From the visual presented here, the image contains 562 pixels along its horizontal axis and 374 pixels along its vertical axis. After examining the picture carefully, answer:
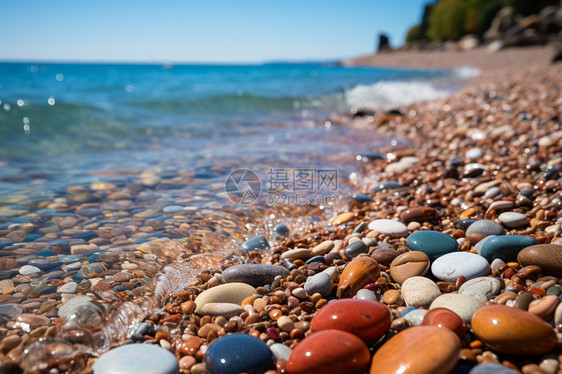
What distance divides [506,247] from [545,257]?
7.4 inches

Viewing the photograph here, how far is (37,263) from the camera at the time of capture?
2104 mm

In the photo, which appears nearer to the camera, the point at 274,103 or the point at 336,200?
the point at 336,200

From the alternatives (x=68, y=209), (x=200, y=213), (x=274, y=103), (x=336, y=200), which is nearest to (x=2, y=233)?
(x=68, y=209)

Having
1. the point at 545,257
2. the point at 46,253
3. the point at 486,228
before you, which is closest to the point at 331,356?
the point at 545,257

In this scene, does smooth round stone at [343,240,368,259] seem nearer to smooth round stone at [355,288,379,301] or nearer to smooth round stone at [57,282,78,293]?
smooth round stone at [355,288,379,301]

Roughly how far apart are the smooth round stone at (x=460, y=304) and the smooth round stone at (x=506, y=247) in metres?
0.44

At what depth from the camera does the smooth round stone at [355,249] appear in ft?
6.95

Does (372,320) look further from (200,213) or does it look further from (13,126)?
(13,126)

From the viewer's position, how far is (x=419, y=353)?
1.20 m

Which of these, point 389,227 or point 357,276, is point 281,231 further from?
point 357,276

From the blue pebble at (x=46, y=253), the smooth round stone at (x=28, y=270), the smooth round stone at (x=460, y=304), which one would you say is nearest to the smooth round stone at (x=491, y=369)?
the smooth round stone at (x=460, y=304)

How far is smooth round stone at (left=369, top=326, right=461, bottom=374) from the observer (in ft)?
3.83

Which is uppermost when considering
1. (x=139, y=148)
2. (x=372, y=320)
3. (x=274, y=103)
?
(x=274, y=103)

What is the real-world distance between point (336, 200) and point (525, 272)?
5.29ft
